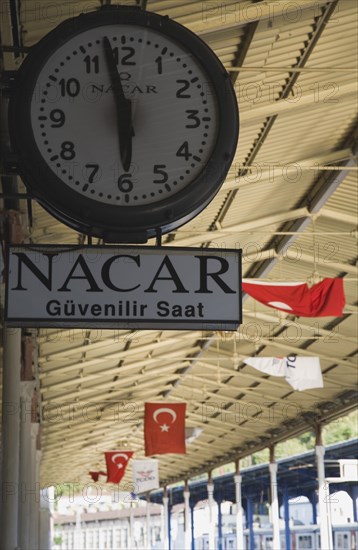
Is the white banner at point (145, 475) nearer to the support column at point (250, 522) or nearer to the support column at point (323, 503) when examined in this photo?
the support column at point (323, 503)

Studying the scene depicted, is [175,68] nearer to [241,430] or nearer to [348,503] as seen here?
[348,503]

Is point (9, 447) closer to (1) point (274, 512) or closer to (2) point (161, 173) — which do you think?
(2) point (161, 173)

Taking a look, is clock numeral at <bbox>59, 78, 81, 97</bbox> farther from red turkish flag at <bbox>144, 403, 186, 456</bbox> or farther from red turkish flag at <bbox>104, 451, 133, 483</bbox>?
red turkish flag at <bbox>104, 451, 133, 483</bbox>

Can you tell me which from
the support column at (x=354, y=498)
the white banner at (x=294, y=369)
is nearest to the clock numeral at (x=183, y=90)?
the white banner at (x=294, y=369)

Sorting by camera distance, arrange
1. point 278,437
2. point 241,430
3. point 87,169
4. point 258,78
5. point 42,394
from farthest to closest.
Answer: point 241,430 < point 278,437 < point 42,394 < point 258,78 < point 87,169

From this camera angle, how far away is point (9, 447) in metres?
10.5

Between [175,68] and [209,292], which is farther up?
[175,68]

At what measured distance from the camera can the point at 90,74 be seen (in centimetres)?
272

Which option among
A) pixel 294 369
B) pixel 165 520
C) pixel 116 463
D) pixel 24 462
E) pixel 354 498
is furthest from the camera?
pixel 165 520

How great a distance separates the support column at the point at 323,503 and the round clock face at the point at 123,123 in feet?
62.9

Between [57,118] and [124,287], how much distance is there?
509 mm

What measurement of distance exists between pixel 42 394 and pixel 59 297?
66.7 ft

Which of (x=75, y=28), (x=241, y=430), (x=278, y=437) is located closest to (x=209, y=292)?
(x=75, y=28)

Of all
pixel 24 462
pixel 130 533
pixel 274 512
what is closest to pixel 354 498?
pixel 274 512
